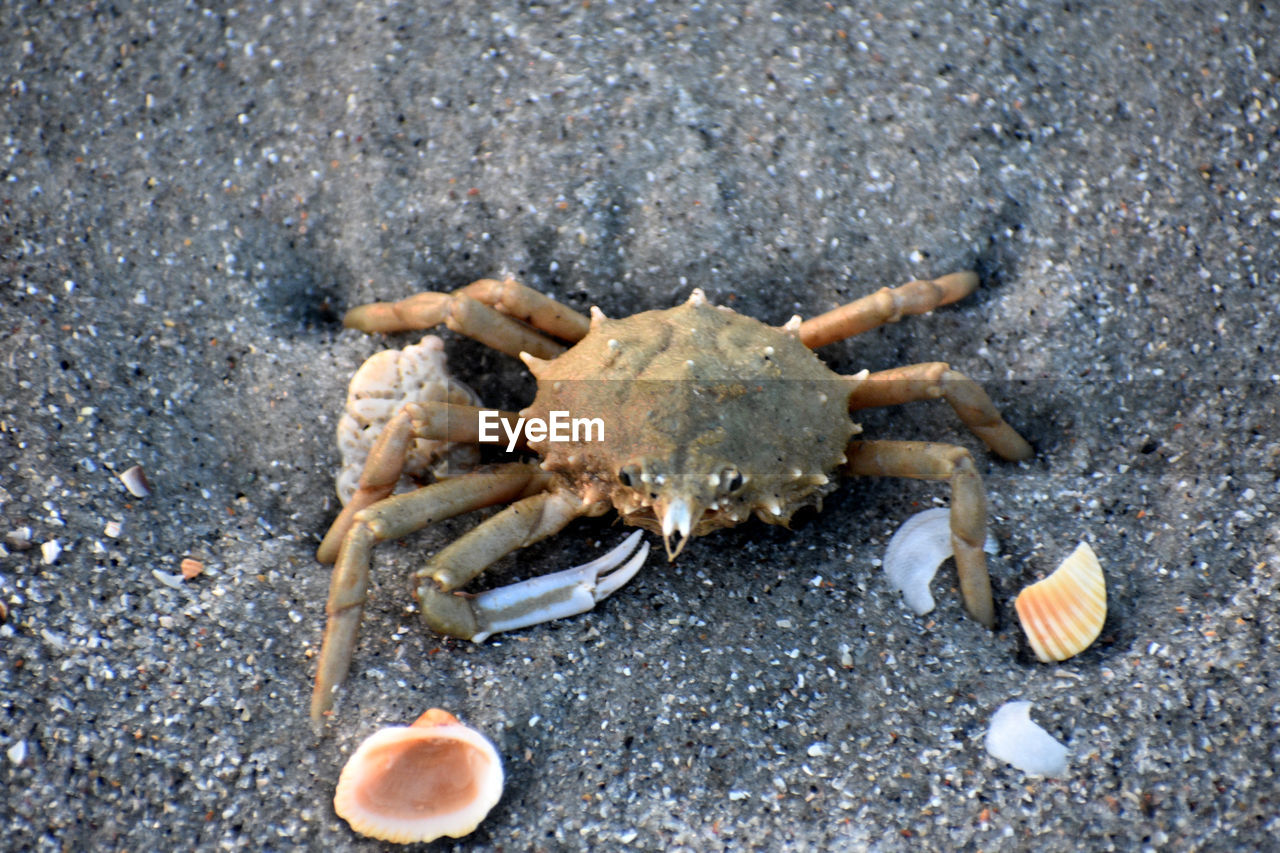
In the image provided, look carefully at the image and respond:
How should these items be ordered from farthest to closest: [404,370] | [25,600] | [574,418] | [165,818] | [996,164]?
1. [996,164]
2. [404,370]
3. [574,418]
4. [25,600]
5. [165,818]

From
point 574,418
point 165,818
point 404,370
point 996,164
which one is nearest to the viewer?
point 165,818

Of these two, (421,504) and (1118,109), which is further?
(1118,109)

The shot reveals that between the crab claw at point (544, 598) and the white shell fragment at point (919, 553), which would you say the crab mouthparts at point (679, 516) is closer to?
the crab claw at point (544, 598)

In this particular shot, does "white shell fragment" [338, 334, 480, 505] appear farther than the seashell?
Yes

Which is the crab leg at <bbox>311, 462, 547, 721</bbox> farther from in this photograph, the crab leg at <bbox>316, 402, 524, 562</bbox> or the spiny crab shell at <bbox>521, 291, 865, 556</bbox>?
the spiny crab shell at <bbox>521, 291, 865, 556</bbox>

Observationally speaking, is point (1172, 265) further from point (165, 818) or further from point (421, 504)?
point (165, 818)

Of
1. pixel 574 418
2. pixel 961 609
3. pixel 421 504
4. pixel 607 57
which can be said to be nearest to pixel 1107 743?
A: pixel 961 609

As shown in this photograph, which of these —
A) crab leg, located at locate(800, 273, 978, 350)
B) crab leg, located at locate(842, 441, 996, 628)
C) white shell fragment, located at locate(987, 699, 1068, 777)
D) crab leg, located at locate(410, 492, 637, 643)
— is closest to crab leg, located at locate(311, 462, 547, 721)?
crab leg, located at locate(410, 492, 637, 643)

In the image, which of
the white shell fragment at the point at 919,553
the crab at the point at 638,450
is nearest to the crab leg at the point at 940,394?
the crab at the point at 638,450
